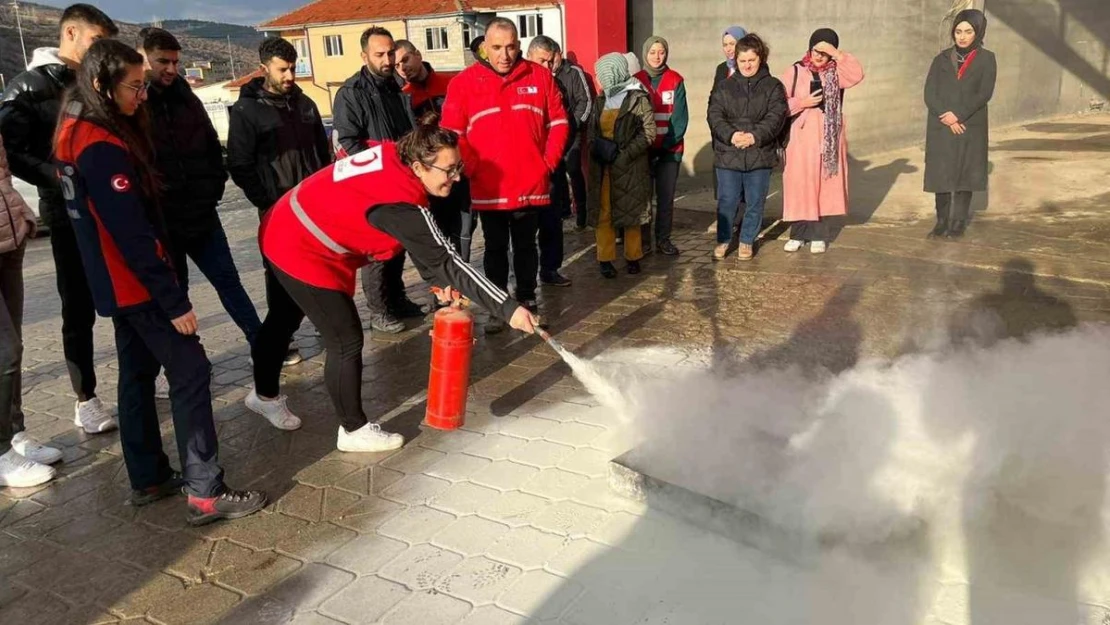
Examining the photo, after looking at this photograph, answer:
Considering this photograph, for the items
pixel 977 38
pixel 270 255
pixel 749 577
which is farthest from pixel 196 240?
pixel 977 38

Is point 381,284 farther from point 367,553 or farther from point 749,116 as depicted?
point 749,116

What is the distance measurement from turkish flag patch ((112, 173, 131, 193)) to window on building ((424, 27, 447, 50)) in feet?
175

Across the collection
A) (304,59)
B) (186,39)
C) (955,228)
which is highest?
(186,39)

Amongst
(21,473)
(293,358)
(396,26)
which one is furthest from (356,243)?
(396,26)

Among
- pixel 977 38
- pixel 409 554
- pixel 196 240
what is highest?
pixel 977 38

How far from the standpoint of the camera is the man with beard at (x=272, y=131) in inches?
201

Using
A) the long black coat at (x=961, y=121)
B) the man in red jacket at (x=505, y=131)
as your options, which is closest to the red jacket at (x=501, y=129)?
the man in red jacket at (x=505, y=131)

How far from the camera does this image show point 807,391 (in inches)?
173

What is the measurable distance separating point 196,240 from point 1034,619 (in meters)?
4.56

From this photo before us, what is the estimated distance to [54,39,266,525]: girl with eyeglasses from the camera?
316cm

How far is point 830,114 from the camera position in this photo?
7160mm

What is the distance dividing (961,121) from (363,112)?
5.36 m

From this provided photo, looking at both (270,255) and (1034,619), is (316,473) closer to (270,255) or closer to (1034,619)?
(270,255)

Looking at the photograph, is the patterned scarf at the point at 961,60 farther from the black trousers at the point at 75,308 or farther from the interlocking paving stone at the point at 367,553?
the black trousers at the point at 75,308
